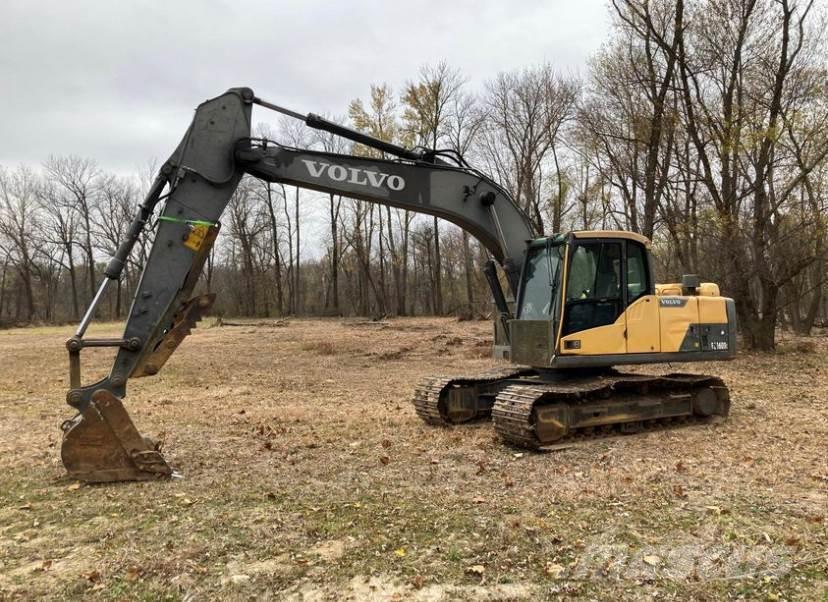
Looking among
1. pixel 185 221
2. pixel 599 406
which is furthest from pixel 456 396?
pixel 185 221

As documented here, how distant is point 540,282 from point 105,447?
17.5 ft

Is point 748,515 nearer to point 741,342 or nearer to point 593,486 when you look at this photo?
point 593,486

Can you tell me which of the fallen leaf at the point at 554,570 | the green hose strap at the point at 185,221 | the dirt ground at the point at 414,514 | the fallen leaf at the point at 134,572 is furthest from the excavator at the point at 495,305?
the fallen leaf at the point at 554,570

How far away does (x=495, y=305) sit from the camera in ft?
28.9

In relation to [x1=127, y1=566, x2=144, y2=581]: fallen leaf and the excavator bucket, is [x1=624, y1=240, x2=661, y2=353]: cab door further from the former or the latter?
[x1=127, y1=566, x2=144, y2=581]: fallen leaf

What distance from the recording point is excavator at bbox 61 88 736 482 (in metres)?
6.14

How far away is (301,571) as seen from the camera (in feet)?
13.5

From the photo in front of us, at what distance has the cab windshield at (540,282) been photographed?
7832mm

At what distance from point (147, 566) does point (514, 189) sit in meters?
34.9

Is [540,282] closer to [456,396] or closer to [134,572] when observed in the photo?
[456,396]

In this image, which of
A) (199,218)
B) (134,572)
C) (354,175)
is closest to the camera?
(134,572)

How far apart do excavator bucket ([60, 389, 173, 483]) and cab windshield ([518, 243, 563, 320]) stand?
4.76 m

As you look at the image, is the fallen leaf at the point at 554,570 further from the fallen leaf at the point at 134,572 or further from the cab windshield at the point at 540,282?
the cab windshield at the point at 540,282

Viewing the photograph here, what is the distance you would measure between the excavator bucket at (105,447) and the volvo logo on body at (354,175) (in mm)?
3417
